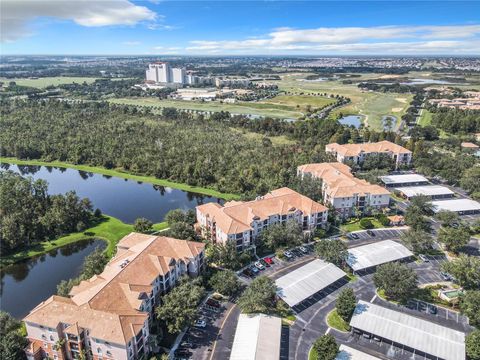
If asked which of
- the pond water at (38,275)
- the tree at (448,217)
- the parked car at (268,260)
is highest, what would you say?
the tree at (448,217)

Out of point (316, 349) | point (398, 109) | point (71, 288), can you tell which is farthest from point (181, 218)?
point (398, 109)

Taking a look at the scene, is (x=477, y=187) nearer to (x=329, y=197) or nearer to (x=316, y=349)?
(x=329, y=197)

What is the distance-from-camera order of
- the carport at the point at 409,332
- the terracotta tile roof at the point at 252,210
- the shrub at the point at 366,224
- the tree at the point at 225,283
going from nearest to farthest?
the carport at the point at 409,332 → the tree at the point at 225,283 → the terracotta tile roof at the point at 252,210 → the shrub at the point at 366,224

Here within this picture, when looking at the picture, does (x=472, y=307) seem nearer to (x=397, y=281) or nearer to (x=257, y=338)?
(x=397, y=281)

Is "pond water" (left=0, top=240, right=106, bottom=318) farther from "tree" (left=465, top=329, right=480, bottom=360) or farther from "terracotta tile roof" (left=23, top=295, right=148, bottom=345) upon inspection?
"tree" (left=465, top=329, right=480, bottom=360)

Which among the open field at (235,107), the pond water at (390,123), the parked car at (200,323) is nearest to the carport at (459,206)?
the parked car at (200,323)

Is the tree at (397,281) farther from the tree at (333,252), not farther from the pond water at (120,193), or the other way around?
the pond water at (120,193)

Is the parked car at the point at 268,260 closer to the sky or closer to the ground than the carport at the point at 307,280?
closer to the ground
